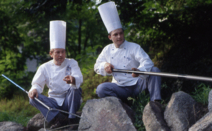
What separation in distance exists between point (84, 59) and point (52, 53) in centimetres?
178

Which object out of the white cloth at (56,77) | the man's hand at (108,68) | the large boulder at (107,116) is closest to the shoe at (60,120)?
the white cloth at (56,77)

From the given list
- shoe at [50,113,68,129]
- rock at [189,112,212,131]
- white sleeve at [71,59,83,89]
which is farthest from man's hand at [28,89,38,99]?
rock at [189,112,212,131]

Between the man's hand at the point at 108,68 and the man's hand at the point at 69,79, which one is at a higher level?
the man's hand at the point at 108,68

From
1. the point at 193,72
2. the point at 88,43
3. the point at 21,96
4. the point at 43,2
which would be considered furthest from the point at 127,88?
the point at 88,43

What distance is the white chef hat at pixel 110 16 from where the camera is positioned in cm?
360

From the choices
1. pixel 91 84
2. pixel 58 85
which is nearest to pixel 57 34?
pixel 58 85

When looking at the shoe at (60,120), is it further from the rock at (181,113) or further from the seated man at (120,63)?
the rock at (181,113)

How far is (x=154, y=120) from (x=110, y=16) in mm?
1645

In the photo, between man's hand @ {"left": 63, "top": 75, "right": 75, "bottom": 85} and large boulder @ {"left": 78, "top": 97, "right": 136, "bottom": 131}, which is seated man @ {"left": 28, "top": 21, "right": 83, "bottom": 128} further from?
large boulder @ {"left": 78, "top": 97, "right": 136, "bottom": 131}

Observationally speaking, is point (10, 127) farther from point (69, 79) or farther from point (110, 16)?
point (110, 16)

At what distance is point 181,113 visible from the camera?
283 cm

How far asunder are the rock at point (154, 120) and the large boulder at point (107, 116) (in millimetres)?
228

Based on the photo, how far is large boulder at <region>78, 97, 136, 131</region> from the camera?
3070 mm

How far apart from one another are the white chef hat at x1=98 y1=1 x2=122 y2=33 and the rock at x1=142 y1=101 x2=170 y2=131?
1.26m
